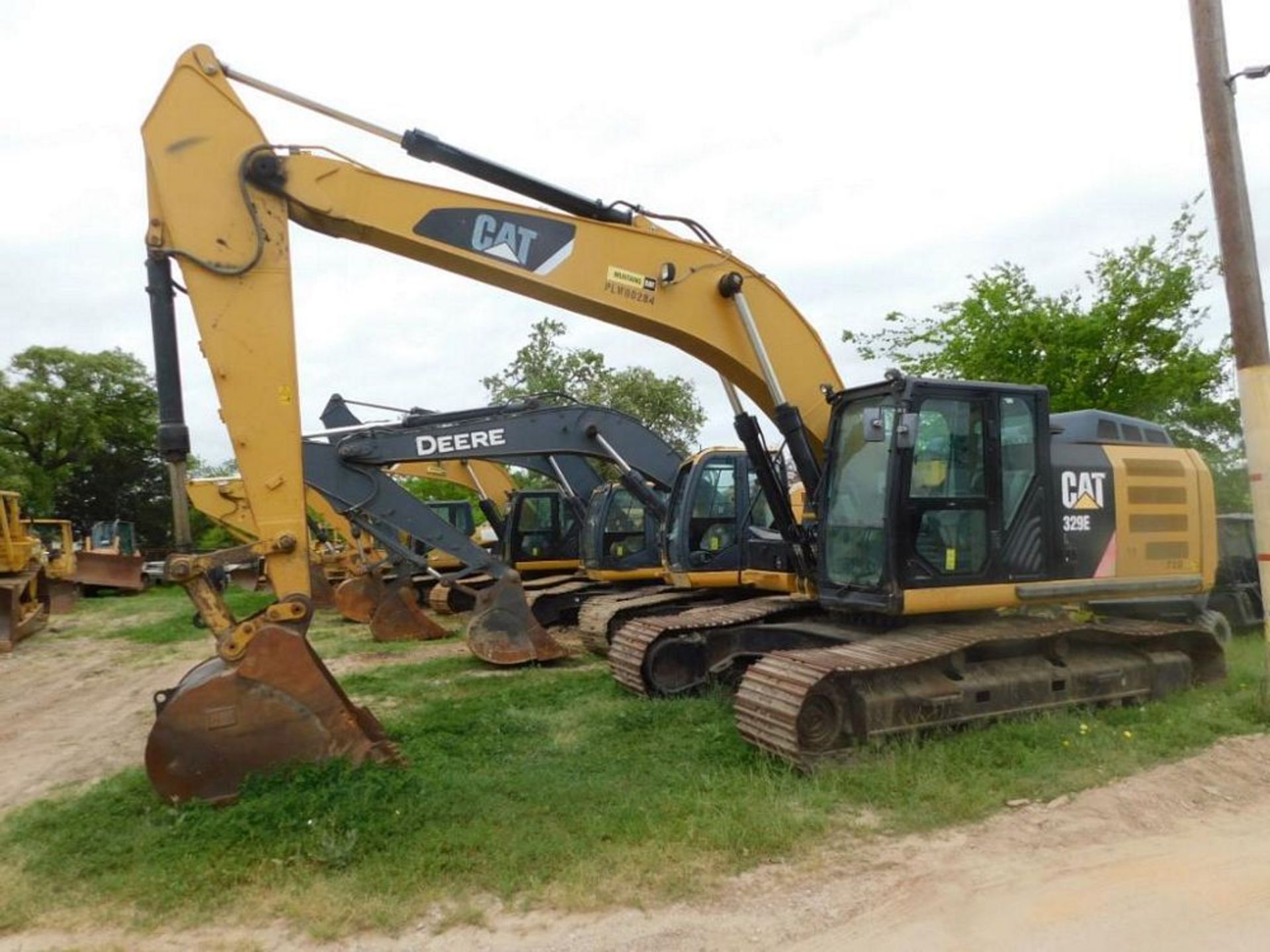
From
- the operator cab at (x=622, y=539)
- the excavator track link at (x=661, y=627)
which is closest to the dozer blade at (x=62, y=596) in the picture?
the operator cab at (x=622, y=539)

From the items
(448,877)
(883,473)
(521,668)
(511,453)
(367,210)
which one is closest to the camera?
(448,877)

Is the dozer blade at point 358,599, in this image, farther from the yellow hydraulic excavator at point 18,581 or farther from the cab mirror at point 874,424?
the cab mirror at point 874,424

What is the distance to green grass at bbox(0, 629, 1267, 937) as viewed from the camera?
4254 mm

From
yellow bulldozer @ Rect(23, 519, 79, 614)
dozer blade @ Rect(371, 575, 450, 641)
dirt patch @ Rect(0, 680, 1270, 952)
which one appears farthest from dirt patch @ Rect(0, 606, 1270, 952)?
yellow bulldozer @ Rect(23, 519, 79, 614)

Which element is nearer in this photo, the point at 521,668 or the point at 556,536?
the point at 521,668

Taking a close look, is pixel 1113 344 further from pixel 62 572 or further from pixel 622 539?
pixel 62 572

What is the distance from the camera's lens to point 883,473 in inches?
257

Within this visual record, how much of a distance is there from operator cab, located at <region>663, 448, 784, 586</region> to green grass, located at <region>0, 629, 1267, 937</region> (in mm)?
2863

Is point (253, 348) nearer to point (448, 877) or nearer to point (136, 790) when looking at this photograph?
point (136, 790)

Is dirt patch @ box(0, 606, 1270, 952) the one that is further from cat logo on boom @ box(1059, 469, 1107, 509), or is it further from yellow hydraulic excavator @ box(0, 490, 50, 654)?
yellow hydraulic excavator @ box(0, 490, 50, 654)

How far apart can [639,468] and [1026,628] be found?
578cm

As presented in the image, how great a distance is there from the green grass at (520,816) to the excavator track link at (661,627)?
94cm

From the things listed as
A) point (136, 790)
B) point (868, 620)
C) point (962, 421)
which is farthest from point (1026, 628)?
point (136, 790)

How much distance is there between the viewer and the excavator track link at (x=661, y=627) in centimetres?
780
